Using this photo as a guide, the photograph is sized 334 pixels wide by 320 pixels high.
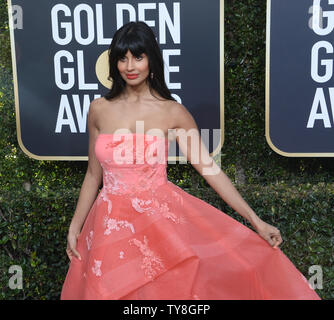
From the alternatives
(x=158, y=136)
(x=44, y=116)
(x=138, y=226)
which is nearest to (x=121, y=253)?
(x=138, y=226)

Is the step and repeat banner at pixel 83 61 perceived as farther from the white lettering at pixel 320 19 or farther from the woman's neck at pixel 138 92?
the woman's neck at pixel 138 92

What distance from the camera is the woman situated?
1.86 meters

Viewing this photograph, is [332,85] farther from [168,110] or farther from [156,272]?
[156,272]

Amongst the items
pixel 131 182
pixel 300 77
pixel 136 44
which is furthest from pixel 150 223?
pixel 300 77

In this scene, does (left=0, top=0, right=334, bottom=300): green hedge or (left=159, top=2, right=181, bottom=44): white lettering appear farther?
(left=159, top=2, right=181, bottom=44): white lettering

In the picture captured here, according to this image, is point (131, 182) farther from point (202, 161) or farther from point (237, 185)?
point (237, 185)

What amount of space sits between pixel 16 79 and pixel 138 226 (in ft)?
7.88

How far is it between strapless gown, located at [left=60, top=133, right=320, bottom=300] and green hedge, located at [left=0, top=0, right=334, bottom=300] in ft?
4.35

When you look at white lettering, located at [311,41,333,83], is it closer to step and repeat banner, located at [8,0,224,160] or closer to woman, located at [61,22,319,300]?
step and repeat banner, located at [8,0,224,160]

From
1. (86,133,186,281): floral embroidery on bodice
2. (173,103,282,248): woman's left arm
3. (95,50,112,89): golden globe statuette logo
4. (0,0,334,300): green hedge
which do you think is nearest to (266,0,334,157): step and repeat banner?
(0,0,334,300): green hedge

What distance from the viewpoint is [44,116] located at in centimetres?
371

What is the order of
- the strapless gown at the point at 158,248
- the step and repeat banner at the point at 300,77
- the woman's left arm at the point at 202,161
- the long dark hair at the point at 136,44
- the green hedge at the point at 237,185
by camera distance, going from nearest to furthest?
the strapless gown at the point at 158,248 → the long dark hair at the point at 136,44 → the woman's left arm at the point at 202,161 → the green hedge at the point at 237,185 → the step and repeat banner at the point at 300,77

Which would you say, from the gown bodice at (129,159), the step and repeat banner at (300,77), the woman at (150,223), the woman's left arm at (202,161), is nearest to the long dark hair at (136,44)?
the woman at (150,223)

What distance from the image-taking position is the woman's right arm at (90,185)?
7.31 ft
